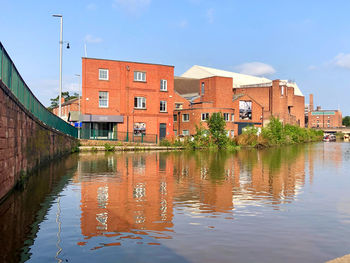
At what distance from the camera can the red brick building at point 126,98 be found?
145 ft

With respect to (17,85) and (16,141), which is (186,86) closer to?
(17,85)

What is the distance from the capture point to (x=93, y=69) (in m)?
44.2

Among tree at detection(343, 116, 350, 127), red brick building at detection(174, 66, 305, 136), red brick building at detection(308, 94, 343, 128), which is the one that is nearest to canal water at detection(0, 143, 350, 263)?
red brick building at detection(174, 66, 305, 136)

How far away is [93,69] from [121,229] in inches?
1518

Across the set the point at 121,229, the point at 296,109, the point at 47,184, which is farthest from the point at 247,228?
the point at 296,109

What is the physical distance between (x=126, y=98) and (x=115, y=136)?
16.8 ft

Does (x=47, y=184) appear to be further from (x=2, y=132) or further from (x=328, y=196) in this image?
(x=328, y=196)

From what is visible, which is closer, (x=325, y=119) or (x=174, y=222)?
(x=174, y=222)

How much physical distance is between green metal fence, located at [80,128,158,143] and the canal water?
28.1 metres

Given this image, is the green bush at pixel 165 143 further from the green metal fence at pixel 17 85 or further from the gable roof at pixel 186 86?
the gable roof at pixel 186 86

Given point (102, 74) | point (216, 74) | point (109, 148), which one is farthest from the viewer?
point (216, 74)

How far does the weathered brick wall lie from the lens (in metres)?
10.3

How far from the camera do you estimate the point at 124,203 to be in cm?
1066

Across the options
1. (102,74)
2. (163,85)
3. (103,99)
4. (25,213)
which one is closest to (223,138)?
(163,85)
